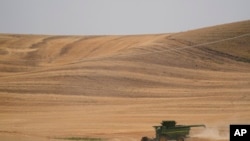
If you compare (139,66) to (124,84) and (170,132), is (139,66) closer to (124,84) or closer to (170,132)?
(124,84)

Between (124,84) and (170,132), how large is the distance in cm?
106

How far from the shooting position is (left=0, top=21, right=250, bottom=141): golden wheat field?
447cm

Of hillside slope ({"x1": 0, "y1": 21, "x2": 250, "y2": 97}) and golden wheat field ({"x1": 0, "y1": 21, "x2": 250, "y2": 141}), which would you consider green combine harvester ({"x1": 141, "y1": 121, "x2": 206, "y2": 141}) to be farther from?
hillside slope ({"x1": 0, "y1": 21, "x2": 250, "y2": 97})

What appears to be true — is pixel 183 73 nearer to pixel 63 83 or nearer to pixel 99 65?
pixel 99 65

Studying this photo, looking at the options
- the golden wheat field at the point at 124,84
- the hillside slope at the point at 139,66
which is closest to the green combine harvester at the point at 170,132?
the golden wheat field at the point at 124,84

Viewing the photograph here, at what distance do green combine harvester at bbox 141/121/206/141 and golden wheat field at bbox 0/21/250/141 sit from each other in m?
0.08

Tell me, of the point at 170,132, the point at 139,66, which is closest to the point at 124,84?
the point at 139,66

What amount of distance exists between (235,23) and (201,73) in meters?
0.85

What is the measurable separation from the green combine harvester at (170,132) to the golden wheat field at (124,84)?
85 mm

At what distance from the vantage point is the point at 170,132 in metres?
4.16

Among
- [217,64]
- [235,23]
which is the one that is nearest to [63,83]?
[217,64]

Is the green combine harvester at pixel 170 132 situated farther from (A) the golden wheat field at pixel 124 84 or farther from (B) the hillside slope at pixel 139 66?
(B) the hillside slope at pixel 139 66

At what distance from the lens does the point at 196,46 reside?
5.23 meters

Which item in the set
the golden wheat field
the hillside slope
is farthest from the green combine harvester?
the hillside slope
